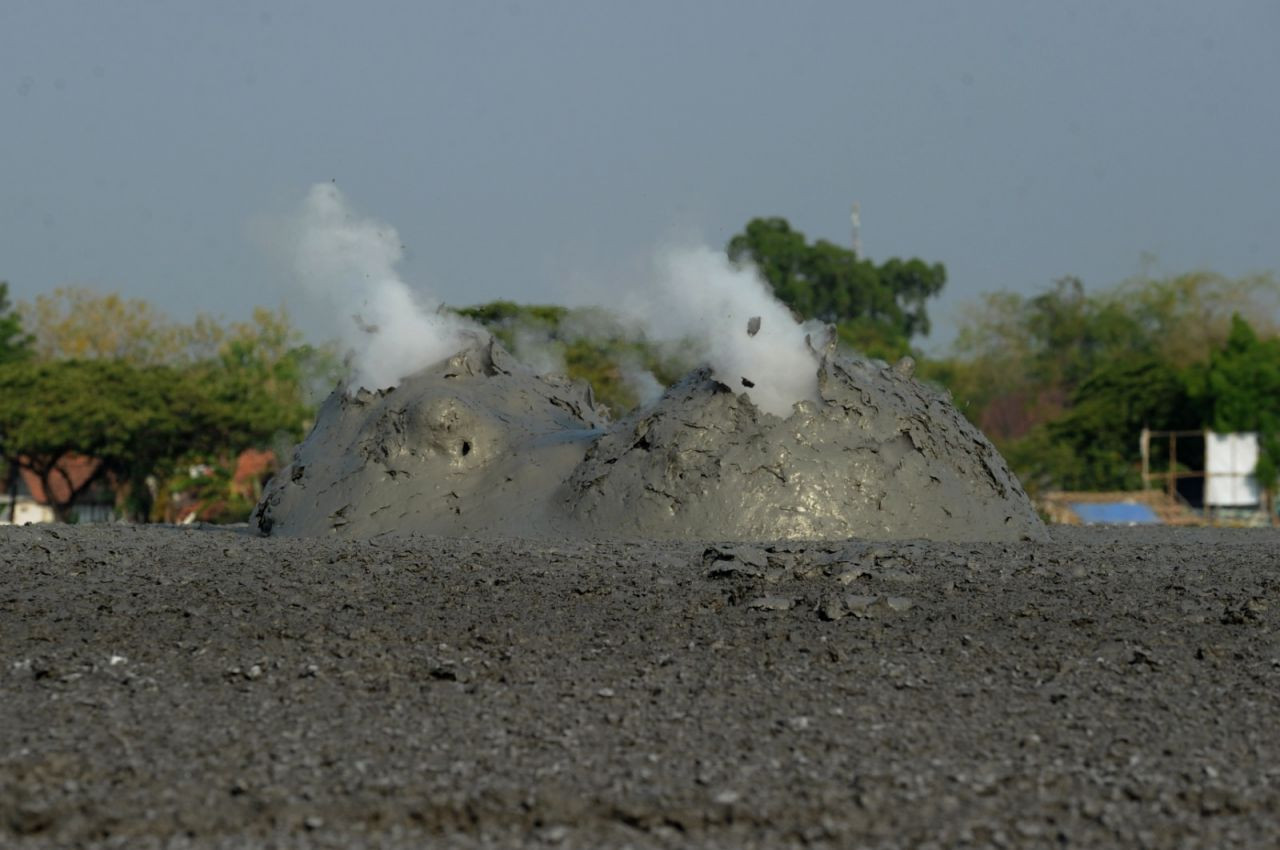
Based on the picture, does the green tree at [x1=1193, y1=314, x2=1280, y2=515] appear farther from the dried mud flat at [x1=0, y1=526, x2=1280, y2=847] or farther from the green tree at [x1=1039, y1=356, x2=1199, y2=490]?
the dried mud flat at [x1=0, y1=526, x2=1280, y2=847]

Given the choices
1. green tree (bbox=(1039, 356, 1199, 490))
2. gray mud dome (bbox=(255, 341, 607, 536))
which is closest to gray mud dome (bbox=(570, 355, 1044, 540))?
gray mud dome (bbox=(255, 341, 607, 536))

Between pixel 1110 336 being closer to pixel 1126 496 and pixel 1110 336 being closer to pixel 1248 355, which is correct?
pixel 1248 355

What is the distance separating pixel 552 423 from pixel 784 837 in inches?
368

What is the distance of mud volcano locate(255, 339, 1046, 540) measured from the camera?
11266 mm

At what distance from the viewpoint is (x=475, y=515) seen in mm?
12156

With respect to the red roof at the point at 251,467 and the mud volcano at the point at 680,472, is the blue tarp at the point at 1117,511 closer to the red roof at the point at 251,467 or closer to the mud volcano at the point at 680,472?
the red roof at the point at 251,467

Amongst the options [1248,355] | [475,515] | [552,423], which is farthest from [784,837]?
[1248,355]

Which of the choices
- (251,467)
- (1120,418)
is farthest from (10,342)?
(1120,418)

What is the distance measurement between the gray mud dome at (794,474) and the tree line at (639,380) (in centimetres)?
225

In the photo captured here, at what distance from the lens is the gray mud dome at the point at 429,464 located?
40.1 ft

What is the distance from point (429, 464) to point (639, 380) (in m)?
2.19

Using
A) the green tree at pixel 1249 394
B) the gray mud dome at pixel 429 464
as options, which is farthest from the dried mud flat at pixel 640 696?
the green tree at pixel 1249 394

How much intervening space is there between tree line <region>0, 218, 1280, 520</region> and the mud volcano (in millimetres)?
1619

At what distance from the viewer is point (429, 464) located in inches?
501
